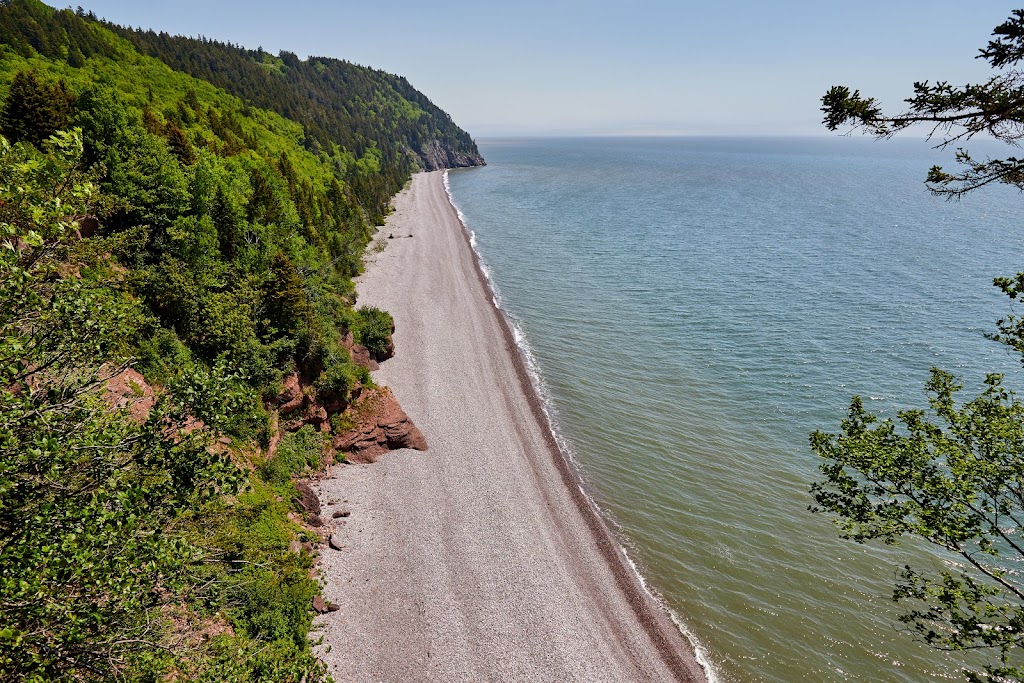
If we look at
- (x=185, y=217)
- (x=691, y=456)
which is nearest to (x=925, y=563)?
(x=691, y=456)

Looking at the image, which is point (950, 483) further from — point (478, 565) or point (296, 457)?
point (296, 457)

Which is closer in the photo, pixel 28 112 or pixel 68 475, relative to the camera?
pixel 68 475

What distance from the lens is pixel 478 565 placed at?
2509 cm

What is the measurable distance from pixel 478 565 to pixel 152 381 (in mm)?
17593

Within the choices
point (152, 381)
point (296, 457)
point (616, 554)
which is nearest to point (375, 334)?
point (296, 457)

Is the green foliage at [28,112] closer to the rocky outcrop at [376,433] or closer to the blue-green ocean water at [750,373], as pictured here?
the rocky outcrop at [376,433]

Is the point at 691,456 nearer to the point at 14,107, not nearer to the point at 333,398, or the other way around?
the point at 333,398

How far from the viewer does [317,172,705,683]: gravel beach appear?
2103 cm

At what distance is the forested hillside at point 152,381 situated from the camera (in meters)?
7.90

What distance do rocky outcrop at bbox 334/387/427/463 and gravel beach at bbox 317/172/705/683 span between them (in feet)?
2.74

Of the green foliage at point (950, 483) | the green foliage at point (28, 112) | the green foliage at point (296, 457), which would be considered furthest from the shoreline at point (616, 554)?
the green foliage at point (28, 112)

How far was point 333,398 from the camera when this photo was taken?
33.2 meters

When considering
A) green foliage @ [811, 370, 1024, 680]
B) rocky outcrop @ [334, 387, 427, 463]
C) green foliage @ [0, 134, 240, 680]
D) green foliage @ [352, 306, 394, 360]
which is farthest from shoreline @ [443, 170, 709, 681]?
green foliage @ [0, 134, 240, 680]

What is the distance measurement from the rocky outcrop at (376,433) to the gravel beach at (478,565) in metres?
0.84
